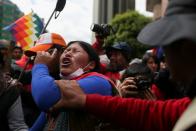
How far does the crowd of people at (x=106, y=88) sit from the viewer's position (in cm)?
161

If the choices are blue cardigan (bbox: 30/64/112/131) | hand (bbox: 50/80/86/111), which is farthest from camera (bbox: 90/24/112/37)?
hand (bbox: 50/80/86/111)

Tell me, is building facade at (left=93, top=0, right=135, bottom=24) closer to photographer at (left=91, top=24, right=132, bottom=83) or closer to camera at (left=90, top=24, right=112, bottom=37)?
photographer at (left=91, top=24, right=132, bottom=83)

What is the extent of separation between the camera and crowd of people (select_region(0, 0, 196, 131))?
1614 millimetres

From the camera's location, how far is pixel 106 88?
9.67ft

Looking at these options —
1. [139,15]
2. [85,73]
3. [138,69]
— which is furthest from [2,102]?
[139,15]

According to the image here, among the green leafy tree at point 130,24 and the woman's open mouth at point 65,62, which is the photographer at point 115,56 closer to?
the woman's open mouth at point 65,62

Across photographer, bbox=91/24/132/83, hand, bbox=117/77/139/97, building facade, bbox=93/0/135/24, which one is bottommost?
building facade, bbox=93/0/135/24

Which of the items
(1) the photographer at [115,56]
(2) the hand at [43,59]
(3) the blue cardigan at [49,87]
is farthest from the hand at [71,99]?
(1) the photographer at [115,56]

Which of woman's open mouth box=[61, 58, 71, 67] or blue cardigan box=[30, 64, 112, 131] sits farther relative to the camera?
woman's open mouth box=[61, 58, 71, 67]

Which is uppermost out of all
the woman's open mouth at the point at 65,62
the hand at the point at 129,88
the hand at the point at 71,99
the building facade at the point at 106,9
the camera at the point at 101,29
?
the hand at the point at 71,99

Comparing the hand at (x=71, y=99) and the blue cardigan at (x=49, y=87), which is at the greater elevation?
the hand at (x=71, y=99)

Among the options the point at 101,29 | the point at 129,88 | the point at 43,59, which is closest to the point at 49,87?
the point at 43,59

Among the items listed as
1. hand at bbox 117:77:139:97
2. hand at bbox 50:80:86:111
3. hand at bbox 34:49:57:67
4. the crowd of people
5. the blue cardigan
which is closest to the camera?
the crowd of people

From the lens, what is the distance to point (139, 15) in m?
36.0
